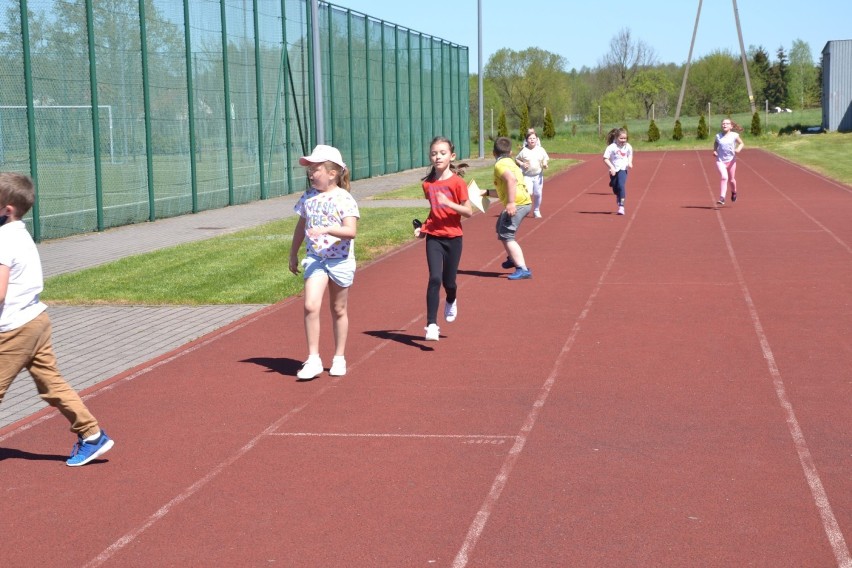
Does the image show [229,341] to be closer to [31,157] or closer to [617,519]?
[617,519]

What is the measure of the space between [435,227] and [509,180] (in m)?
3.38

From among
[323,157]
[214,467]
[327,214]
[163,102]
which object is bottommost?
[214,467]

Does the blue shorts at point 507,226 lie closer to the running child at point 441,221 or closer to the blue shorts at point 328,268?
the running child at point 441,221

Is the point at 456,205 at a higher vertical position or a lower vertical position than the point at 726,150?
lower

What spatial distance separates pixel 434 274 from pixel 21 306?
15.3 ft

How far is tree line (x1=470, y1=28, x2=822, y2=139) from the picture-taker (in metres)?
97.4

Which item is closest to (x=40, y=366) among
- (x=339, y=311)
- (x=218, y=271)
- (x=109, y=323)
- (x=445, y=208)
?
(x=339, y=311)

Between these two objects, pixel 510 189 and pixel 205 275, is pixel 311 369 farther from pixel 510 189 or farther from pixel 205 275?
pixel 205 275

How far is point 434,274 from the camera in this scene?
412 inches

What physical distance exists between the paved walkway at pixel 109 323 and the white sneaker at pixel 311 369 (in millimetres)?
1622

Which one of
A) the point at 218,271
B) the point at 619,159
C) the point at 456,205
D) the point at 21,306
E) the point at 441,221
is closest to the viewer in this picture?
the point at 21,306

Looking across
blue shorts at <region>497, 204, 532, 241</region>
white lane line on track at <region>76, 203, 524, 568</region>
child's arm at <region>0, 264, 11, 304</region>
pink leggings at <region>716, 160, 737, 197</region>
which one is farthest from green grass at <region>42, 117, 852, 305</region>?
child's arm at <region>0, 264, 11, 304</region>

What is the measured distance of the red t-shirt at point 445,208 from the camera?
1041 centimetres

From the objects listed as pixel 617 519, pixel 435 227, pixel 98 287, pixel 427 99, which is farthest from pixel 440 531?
pixel 427 99
